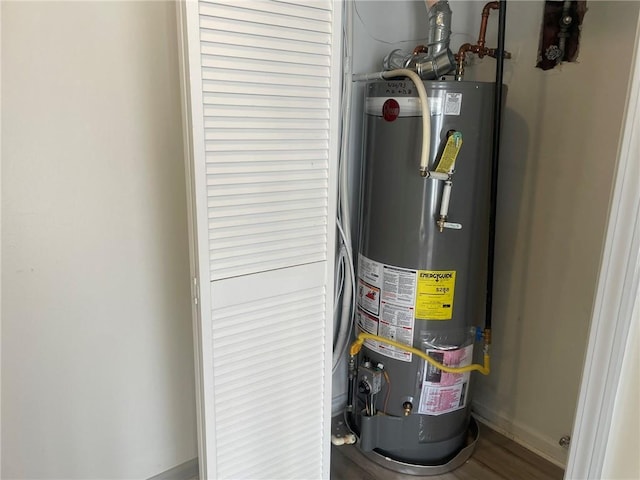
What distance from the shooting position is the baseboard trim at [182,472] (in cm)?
161

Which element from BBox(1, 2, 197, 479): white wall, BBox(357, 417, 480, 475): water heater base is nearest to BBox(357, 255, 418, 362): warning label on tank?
BBox(357, 417, 480, 475): water heater base

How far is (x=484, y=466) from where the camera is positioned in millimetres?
1771

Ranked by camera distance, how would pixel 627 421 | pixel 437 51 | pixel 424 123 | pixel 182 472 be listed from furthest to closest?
pixel 182 472 < pixel 437 51 < pixel 424 123 < pixel 627 421

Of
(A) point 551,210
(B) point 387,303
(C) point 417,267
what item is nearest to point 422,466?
(B) point 387,303

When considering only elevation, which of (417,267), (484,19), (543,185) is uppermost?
(484,19)

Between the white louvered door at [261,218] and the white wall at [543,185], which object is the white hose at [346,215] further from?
the white louvered door at [261,218]

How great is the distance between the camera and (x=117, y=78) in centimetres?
128

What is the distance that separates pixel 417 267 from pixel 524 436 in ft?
2.79

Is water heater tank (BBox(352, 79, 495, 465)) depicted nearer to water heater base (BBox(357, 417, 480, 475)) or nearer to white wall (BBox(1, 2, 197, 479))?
water heater base (BBox(357, 417, 480, 475))

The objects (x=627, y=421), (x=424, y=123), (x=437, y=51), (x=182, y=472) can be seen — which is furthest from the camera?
(x=182, y=472)

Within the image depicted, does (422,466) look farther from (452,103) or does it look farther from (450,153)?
(452,103)

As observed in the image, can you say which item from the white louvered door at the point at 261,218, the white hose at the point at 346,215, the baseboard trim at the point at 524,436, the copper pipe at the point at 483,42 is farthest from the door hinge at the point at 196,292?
the baseboard trim at the point at 524,436

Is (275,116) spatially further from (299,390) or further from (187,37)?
(299,390)

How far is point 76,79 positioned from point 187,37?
339 millimetres
